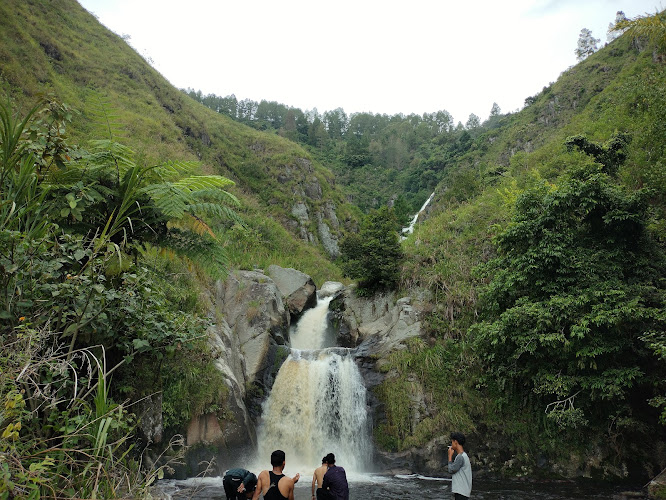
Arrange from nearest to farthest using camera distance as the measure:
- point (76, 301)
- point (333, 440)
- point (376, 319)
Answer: point (76, 301), point (333, 440), point (376, 319)

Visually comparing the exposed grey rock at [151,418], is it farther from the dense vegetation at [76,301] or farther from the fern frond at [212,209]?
the fern frond at [212,209]

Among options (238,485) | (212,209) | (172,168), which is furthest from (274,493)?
(172,168)

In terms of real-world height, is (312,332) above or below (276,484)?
above

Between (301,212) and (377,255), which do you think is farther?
(301,212)

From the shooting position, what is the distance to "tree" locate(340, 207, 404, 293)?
16.7 m

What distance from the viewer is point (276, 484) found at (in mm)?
5164

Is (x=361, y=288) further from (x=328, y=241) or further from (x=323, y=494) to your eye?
(x=328, y=241)

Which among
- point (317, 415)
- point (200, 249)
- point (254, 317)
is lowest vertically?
point (317, 415)

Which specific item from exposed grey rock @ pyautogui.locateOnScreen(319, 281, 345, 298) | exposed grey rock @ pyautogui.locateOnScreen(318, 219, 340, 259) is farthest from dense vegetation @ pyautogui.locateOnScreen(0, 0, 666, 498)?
exposed grey rock @ pyautogui.locateOnScreen(318, 219, 340, 259)

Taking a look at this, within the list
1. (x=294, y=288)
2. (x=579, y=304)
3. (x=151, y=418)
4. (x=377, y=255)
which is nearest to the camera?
(x=151, y=418)

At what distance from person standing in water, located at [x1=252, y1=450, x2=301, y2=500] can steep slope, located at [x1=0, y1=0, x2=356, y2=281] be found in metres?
13.8

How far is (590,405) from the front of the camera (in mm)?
10250

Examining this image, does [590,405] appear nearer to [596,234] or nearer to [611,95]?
[596,234]

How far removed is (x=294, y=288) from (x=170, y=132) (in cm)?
1825
